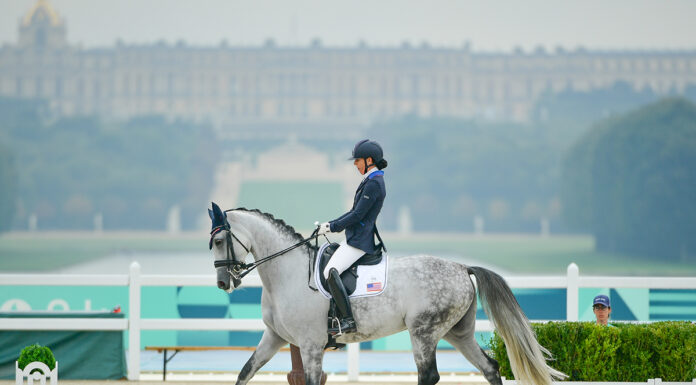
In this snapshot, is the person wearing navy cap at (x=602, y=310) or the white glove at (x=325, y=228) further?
the person wearing navy cap at (x=602, y=310)

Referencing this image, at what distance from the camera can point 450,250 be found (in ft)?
278

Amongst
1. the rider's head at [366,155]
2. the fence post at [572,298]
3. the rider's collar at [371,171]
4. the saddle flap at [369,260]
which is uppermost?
the rider's head at [366,155]

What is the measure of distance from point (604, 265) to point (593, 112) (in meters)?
49.5

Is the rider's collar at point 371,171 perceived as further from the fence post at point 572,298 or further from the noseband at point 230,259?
the fence post at point 572,298

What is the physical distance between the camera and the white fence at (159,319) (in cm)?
962

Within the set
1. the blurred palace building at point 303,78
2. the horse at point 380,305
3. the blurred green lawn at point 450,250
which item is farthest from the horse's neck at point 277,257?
the blurred palace building at point 303,78

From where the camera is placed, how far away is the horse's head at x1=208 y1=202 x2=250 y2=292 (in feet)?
21.8

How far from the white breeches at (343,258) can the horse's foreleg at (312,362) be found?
1.64 feet

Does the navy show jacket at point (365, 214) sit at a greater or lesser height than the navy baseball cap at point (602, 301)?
greater

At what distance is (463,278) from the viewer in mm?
6934

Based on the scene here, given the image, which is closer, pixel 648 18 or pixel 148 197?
pixel 148 197

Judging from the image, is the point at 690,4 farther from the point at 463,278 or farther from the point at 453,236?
the point at 463,278

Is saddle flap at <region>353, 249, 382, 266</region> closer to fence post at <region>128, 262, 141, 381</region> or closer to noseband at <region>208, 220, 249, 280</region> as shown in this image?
noseband at <region>208, 220, 249, 280</region>

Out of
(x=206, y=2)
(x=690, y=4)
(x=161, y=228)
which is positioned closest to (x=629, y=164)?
(x=161, y=228)
